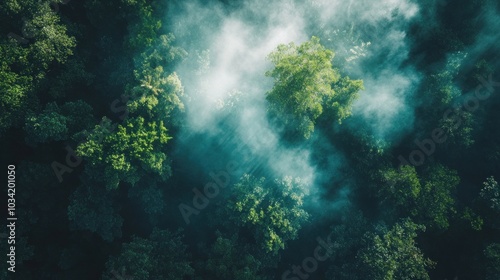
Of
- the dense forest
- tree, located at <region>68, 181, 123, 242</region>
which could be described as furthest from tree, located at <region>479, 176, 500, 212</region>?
tree, located at <region>68, 181, 123, 242</region>

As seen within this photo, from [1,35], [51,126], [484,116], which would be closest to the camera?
[51,126]

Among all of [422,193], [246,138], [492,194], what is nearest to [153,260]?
[246,138]

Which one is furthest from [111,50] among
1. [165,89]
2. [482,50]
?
[482,50]

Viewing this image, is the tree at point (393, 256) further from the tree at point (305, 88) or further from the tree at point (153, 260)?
the tree at point (153, 260)

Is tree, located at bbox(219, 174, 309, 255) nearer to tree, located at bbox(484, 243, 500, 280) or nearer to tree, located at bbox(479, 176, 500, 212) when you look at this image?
tree, located at bbox(484, 243, 500, 280)

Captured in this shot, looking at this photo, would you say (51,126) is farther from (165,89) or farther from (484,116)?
(484,116)

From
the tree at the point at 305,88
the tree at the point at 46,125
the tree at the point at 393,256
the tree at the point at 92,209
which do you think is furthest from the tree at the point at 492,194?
the tree at the point at 46,125
